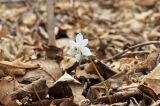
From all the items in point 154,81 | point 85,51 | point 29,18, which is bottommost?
point 154,81

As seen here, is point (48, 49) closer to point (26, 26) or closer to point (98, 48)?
point (98, 48)

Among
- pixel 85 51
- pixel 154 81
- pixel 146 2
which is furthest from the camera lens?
pixel 146 2

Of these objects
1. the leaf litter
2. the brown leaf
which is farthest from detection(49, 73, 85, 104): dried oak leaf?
the brown leaf

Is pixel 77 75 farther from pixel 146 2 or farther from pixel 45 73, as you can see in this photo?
pixel 146 2

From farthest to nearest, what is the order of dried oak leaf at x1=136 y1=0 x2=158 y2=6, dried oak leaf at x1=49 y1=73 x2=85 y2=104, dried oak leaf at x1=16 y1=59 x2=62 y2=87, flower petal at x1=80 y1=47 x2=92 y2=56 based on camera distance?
dried oak leaf at x1=136 y1=0 x2=158 y2=6 < dried oak leaf at x1=16 y1=59 x2=62 y2=87 < dried oak leaf at x1=49 y1=73 x2=85 y2=104 < flower petal at x1=80 y1=47 x2=92 y2=56

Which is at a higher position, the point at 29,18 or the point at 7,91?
the point at 29,18

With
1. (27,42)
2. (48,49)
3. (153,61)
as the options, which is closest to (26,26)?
(27,42)

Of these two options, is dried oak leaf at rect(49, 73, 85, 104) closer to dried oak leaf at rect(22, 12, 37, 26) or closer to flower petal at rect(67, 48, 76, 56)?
flower petal at rect(67, 48, 76, 56)

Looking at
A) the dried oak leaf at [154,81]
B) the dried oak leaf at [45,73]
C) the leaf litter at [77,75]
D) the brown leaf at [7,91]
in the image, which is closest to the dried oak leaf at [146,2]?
the leaf litter at [77,75]

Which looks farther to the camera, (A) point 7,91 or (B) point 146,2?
(B) point 146,2

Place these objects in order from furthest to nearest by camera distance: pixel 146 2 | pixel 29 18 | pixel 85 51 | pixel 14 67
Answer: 1. pixel 146 2
2. pixel 29 18
3. pixel 14 67
4. pixel 85 51

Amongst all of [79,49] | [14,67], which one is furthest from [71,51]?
[14,67]
